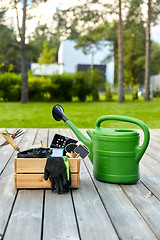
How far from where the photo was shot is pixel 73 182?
6.39ft

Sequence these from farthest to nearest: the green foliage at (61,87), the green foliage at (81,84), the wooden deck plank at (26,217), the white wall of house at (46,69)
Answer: the white wall of house at (46,69), the green foliage at (81,84), the green foliage at (61,87), the wooden deck plank at (26,217)

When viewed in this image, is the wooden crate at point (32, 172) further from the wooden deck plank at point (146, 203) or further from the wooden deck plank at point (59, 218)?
the wooden deck plank at point (146, 203)

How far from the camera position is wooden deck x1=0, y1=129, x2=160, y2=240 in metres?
1.34

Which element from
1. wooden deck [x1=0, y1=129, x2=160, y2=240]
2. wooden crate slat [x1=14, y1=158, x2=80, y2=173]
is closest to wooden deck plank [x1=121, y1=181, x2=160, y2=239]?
wooden deck [x1=0, y1=129, x2=160, y2=240]

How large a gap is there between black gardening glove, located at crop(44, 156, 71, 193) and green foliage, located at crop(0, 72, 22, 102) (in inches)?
488

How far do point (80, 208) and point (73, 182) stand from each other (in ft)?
1.07

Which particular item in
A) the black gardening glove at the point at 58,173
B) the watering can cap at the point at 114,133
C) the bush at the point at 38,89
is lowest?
the black gardening glove at the point at 58,173

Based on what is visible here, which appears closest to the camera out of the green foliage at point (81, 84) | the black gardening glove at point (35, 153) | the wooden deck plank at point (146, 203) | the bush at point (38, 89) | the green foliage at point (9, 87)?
the wooden deck plank at point (146, 203)

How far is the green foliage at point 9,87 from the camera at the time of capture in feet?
44.9

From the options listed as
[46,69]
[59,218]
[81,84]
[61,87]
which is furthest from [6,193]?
[46,69]

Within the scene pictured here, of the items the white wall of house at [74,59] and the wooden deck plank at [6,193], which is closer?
the wooden deck plank at [6,193]

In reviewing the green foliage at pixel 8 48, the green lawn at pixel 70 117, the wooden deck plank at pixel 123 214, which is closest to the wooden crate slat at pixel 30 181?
the wooden deck plank at pixel 123 214

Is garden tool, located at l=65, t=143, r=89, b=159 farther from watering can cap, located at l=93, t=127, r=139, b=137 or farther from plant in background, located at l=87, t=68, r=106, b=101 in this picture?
plant in background, located at l=87, t=68, r=106, b=101

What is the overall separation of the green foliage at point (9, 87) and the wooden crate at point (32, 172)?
12294mm
